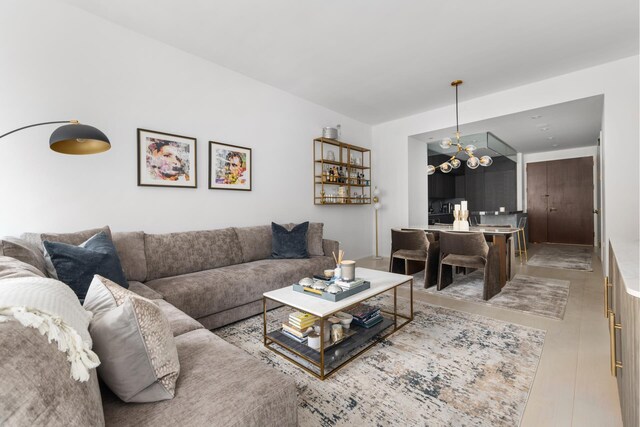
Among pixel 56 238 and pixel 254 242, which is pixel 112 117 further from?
pixel 254 242

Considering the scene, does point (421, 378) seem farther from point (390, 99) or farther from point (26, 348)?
point (390, 99)

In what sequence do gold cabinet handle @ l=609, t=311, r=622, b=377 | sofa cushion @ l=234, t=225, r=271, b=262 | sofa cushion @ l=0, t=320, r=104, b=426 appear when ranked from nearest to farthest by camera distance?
sofa cushion @ l=0, t=320, r=104, b=426
gold cabinet handle @ l=609, t=311, r=622, b=377
sofa cushion @ l=234, t=225, r=271, b=262

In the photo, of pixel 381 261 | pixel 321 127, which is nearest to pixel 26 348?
pixel 321 127

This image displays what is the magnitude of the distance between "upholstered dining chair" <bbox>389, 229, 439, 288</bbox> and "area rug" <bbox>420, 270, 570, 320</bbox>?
20 centimetres

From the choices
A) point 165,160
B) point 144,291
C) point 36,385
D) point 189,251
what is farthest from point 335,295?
point 165,160

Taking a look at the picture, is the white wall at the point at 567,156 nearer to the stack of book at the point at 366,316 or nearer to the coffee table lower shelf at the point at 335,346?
the stack of book at the point at 366,316

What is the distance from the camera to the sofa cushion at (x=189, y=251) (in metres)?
2.66

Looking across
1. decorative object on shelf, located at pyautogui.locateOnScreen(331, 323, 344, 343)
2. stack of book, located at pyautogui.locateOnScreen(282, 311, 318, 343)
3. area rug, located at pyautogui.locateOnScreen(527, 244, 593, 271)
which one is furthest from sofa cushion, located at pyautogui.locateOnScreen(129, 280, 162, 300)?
area rug, located at pyautogui.locateOnScreen(527, 244, 593, 271)

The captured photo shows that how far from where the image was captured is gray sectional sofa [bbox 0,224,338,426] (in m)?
0.55

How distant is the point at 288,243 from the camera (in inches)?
137

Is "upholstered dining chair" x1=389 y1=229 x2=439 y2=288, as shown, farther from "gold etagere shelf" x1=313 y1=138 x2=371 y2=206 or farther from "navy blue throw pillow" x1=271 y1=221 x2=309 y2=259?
"gold etagere shelf" x1=313 y1=138 x2=371 y2=206

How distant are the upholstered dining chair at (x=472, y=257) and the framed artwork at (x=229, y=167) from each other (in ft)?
8.38

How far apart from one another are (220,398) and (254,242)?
252 cm

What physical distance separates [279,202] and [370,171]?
2401 millimetres
